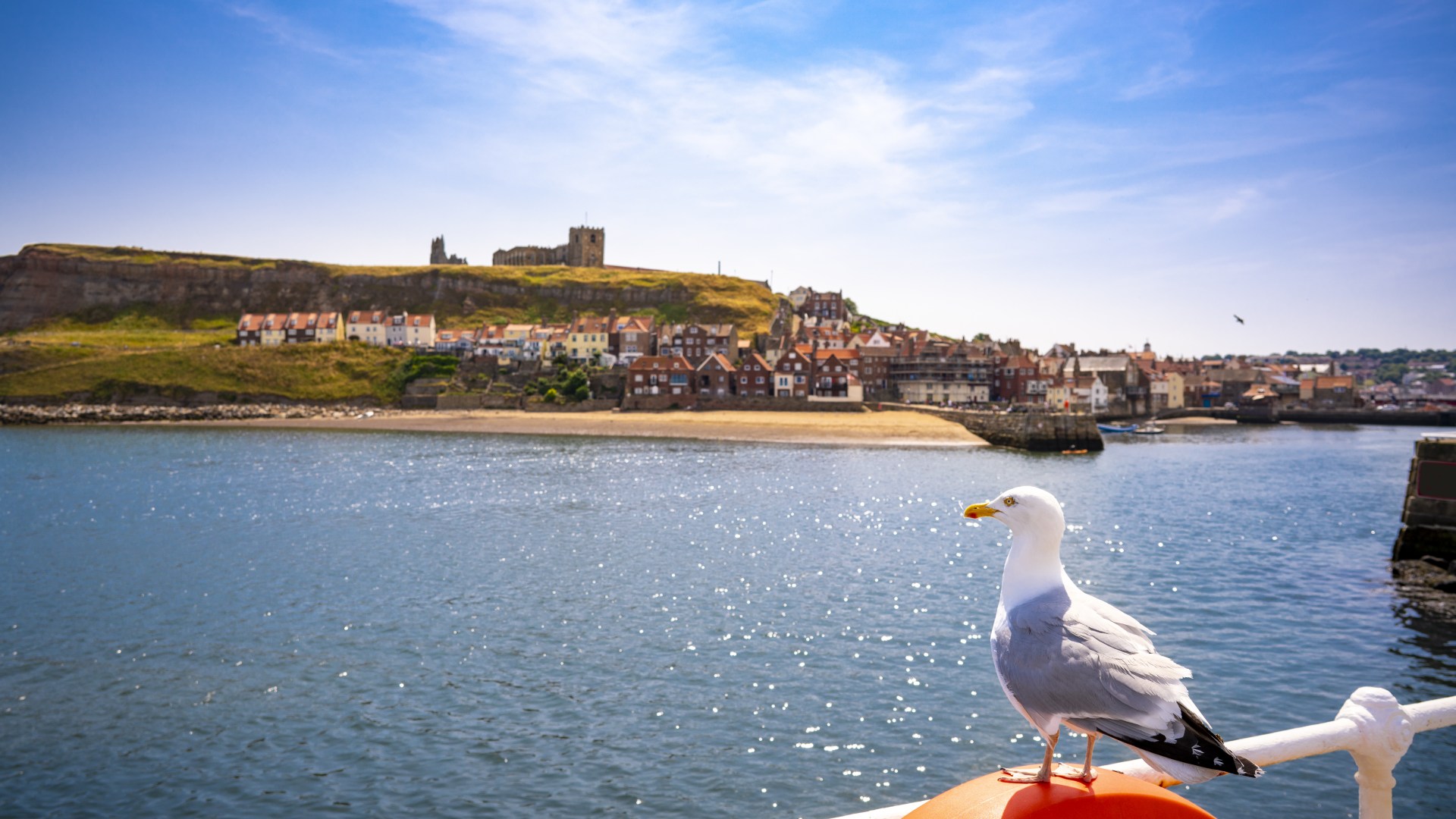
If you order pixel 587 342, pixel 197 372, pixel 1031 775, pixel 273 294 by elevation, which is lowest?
pixel 1031 775

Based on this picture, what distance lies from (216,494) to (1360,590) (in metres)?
47.2

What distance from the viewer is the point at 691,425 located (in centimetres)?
8738

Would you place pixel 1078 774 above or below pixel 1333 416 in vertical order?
above

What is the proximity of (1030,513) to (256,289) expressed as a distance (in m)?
191

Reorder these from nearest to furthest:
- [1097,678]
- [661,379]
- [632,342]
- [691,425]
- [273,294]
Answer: [1097,678], [691,425], [661,379], [632,342], [273,294]

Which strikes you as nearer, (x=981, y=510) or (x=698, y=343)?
(x=981, y=510)

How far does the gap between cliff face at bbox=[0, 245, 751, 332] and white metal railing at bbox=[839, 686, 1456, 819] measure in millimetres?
154046

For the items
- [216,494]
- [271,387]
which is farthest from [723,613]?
[271,387]

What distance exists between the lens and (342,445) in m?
72.0

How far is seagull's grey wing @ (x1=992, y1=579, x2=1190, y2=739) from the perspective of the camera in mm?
3932

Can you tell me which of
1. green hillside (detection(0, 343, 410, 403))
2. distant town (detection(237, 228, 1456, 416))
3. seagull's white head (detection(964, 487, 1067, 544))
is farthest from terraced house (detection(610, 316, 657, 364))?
seagull's white head (detection(964, 487, 1067, 544))

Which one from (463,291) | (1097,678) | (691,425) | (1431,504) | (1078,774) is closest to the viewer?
(1078,774)

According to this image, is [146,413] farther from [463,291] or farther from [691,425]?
[463,291]

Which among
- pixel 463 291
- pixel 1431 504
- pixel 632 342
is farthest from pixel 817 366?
pixel 463 291
